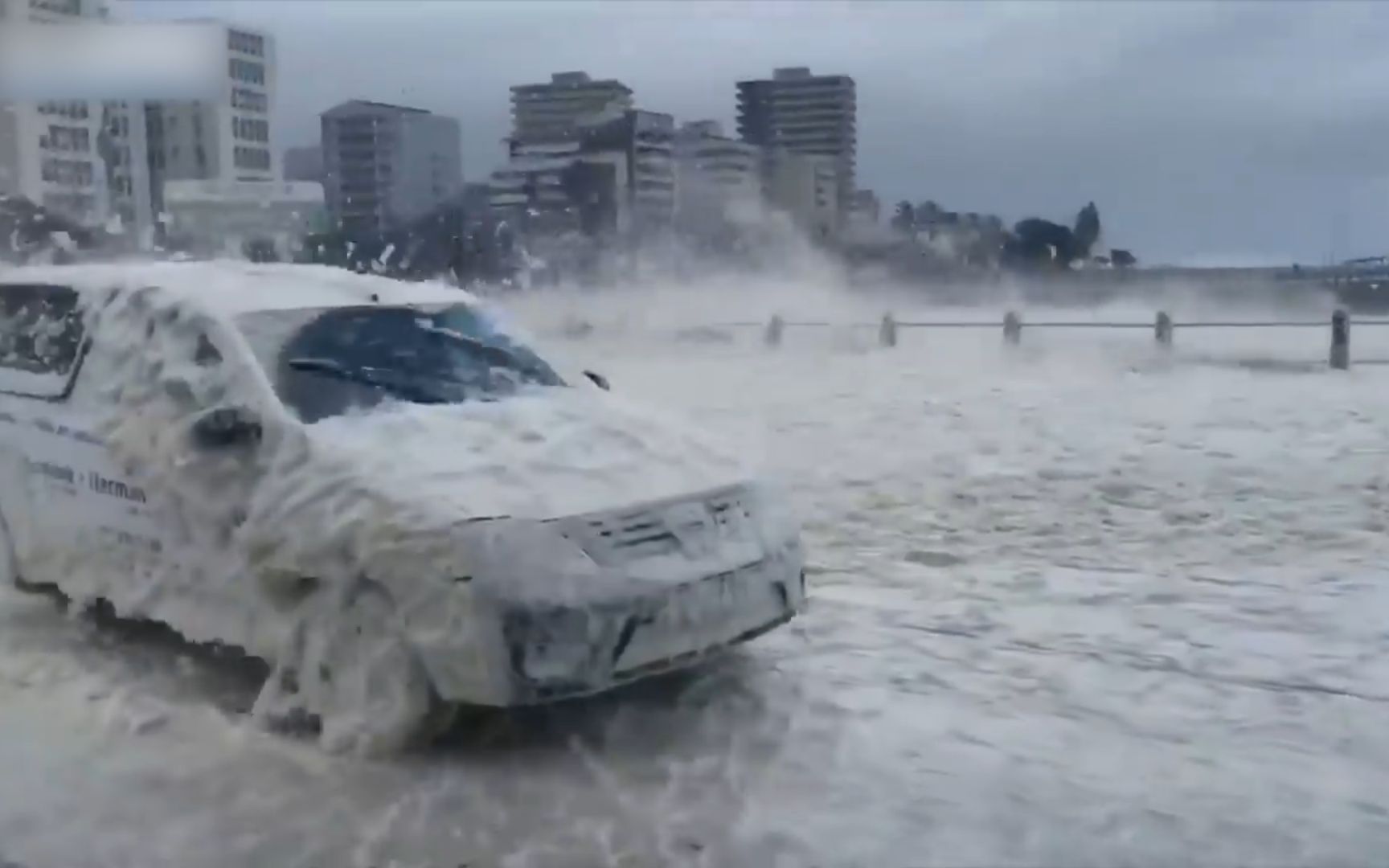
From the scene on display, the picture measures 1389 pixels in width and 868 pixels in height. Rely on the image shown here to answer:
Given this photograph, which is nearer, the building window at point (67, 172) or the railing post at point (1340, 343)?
the railing post at point (1340, 343)

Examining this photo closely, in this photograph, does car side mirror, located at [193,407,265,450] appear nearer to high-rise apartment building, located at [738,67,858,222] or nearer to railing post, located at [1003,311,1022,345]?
railing post, located at [1003,311,1022,345]

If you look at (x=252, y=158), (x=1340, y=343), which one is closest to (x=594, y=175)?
(x=252, y=158)

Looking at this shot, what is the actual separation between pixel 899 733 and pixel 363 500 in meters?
2.09

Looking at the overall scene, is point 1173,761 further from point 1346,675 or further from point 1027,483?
point 1027,483

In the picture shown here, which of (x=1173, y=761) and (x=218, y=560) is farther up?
(x=218, y=560)

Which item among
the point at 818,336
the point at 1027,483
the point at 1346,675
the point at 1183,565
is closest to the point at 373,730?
the point at 1346,675

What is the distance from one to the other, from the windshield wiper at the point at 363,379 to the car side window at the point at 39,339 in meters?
1.20

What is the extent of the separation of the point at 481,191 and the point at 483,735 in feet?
106

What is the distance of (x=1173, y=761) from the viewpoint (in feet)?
15.8

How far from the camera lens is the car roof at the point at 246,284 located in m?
6.09

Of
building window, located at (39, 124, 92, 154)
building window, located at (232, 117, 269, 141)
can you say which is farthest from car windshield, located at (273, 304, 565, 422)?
building window, located at (39, 124, 92, 154)

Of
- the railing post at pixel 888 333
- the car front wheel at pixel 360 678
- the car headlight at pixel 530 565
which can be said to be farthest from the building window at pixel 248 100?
the car headlight at pixel 530 565

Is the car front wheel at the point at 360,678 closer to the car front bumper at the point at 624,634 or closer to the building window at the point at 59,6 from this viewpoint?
the car front bumper at the point at 624,634

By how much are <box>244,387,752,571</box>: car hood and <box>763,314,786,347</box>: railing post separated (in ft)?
70.3
